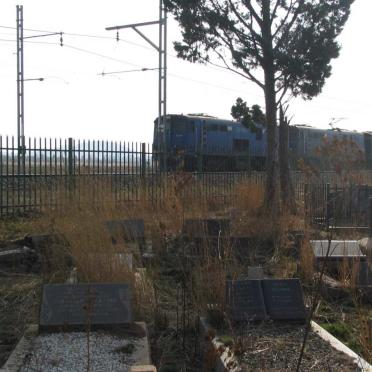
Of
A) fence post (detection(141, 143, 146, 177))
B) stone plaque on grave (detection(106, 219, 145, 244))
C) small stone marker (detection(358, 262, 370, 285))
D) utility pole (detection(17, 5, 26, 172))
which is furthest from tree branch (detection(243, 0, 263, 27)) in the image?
utility pole (detection(17, 5, 26, 172))

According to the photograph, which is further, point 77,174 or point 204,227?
point 77,174

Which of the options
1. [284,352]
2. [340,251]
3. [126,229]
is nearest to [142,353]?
[284,352]

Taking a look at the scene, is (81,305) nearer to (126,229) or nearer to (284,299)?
(284,299)

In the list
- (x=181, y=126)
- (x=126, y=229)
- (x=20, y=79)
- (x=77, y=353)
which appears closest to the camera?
(x=77, y=353)

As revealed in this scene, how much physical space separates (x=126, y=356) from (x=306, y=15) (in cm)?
1160

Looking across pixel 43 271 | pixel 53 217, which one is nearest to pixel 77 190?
pixel 53 217

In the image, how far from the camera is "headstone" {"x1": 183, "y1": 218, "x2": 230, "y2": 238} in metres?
8.22

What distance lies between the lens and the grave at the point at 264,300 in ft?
16.5

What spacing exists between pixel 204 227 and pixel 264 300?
2.95 meters

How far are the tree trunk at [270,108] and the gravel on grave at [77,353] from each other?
30.1 ft

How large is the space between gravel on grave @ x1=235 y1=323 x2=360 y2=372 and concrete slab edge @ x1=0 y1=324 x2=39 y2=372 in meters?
1.53

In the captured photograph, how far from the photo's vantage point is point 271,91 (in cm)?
1432

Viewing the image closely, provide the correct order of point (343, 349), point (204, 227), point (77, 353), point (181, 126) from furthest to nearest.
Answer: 1. point (181, 126)
2. point (204, 227)
3. point (343, 349)
4. point (77, 353)

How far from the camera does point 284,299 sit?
532 cm
